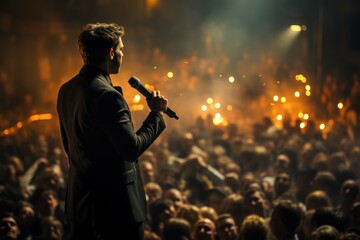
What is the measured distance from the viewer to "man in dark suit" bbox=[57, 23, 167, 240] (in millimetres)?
2768

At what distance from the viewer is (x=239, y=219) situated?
22.1 ft

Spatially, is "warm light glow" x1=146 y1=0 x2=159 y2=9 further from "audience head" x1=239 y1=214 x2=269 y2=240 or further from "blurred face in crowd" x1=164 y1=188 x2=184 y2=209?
"audience head" x1=239 y1=214 x2=269 y2=240

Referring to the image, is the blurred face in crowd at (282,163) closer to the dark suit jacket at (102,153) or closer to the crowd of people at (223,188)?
the crowd of people at (223,188)

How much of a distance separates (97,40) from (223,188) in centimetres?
532

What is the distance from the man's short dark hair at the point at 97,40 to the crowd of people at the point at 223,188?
2.52 meters

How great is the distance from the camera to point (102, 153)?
2.82m

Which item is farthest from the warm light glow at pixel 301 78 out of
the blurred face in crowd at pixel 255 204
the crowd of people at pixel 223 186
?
the blurred face in crowd at pixel 255 204

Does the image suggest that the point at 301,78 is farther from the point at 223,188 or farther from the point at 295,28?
the point at 223,188

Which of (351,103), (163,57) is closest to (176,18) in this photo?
(163,57)

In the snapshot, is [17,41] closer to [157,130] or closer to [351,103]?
[351,103]

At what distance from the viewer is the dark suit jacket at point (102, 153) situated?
2.76 meters

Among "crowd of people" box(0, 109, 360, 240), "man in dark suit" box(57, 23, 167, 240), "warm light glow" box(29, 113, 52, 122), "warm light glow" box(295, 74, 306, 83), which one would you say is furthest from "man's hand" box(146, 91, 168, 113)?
"warm light glow" box(295, 74, 306, 83)

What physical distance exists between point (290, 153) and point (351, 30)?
1012 cm

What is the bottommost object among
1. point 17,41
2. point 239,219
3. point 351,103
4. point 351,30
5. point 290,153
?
point 239,219
